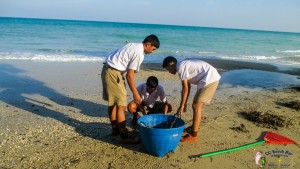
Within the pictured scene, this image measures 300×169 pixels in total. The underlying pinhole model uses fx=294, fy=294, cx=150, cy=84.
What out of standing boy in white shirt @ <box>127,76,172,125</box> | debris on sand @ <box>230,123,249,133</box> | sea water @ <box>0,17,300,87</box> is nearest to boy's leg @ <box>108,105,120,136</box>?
standing boy in white shirt @ <box>127,76,172,125</box>

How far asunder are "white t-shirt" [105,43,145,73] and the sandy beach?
1270 millimetres

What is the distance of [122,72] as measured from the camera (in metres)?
4.56

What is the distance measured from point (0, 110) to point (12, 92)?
57.3 inches

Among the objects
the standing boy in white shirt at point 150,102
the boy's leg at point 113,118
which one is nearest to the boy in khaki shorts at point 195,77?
the standing boy in white shirt at point 150,102

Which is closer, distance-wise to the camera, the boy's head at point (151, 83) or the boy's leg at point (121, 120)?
the boy's leg at point (121, 120)

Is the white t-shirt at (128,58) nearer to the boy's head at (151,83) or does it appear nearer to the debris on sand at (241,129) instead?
the boy's head at (151,83)

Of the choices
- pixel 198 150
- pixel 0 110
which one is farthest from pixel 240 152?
pixel 0 110

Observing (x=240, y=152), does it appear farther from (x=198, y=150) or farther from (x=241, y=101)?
(x=241, y=101)

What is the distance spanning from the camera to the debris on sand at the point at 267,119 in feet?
19.1

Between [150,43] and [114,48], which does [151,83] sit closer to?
[150,43]

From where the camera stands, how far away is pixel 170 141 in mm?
4117

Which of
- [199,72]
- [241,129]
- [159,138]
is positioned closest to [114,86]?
[159,138]

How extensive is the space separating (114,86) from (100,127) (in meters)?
1.22

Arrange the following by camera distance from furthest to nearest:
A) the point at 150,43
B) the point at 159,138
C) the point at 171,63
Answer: the point at 171,63 → the point at 150,43 → the point at 159,138
